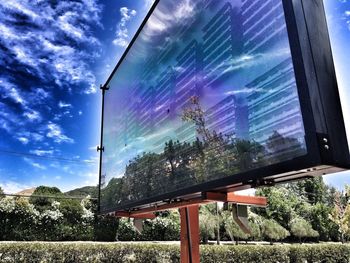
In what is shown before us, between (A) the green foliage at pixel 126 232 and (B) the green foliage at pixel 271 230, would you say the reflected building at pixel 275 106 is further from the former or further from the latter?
(B) the green foliage at pixel 271 230

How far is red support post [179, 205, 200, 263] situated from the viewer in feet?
7.64

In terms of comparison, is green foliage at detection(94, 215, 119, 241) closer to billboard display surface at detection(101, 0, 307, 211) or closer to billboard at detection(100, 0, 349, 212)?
billboard display surface at detection(101, 0, 307, 211)

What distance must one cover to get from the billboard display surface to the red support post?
411 millimetres

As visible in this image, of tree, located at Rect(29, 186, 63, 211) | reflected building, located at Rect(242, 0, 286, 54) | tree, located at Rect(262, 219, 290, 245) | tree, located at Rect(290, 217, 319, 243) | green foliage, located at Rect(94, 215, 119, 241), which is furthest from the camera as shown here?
tree, located at Rect(290, 217, 319, 243)

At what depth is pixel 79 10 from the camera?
25.3 feet

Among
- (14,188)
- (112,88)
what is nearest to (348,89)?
(112,88)

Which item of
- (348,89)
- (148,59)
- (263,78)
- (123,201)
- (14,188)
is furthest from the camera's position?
(14,188)

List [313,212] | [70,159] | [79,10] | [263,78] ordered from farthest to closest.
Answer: [313,212]
[70,159]
[79,10]
[263,78]

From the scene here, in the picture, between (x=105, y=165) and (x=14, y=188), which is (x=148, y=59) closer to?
(x=105, y=165)

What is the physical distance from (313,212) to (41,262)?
18.0m

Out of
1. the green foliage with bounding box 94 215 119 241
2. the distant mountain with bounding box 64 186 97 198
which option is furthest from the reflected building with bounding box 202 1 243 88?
the distant mountain with bounding box 64 186 97 198

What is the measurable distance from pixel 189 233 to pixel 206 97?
127cm

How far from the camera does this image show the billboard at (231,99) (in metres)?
0.99

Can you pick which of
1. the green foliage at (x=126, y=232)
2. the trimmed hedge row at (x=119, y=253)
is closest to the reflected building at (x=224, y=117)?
the trimmed hedge row at (x=119, y=253)
